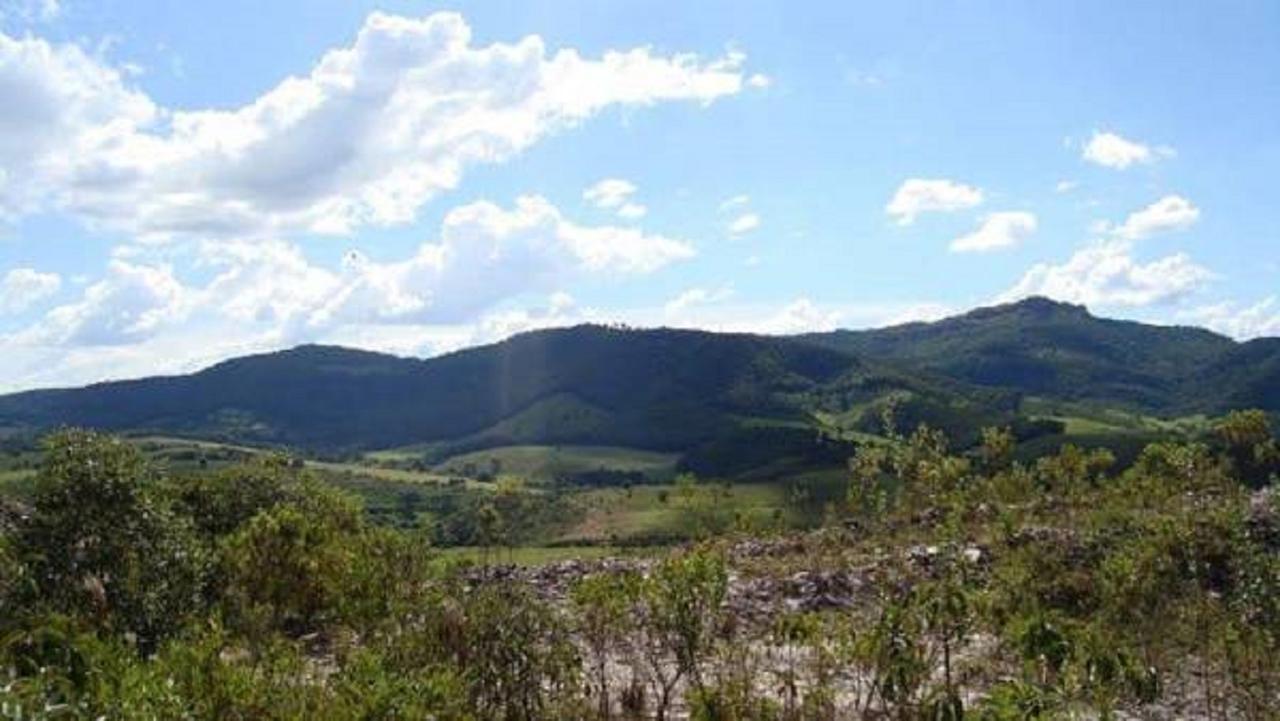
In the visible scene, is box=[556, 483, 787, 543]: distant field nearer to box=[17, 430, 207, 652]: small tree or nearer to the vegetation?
the vegetation

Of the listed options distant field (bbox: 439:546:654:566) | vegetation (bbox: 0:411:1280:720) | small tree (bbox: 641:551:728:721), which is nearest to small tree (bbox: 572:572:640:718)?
vegetation (bbox: 0:411:1280:720)

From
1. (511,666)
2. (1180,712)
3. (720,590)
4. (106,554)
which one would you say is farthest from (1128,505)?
(106,554)

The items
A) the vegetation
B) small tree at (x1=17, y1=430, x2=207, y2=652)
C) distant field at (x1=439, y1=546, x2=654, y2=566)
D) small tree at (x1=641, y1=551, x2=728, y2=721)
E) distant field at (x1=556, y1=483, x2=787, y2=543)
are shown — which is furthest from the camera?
distant field at (x1=556, y1=483, x2=787, y2=543)

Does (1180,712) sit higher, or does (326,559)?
(326,559)

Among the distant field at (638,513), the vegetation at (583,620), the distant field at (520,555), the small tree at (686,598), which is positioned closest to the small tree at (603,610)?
the vegetation at (583,620)

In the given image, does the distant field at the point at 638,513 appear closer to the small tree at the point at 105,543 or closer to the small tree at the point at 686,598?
the small tree at the point at 105,543

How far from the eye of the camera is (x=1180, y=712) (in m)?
21.0

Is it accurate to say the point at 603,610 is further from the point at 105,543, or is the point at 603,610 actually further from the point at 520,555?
the point at 520,555

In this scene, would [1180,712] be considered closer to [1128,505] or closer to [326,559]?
[1128,505]

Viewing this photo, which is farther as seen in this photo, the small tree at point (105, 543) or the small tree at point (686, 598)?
the small tree at point (105, 543)

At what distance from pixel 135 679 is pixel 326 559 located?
1543 cm

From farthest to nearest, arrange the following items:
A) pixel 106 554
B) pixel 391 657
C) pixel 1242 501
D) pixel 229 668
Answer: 1. pixel 1242 501
2. pixel 106 554
3. pixel 391 657
4. pixel 229 668

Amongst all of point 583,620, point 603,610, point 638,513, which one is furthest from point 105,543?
point 638,513

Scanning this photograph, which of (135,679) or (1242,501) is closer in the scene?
(135,679)
